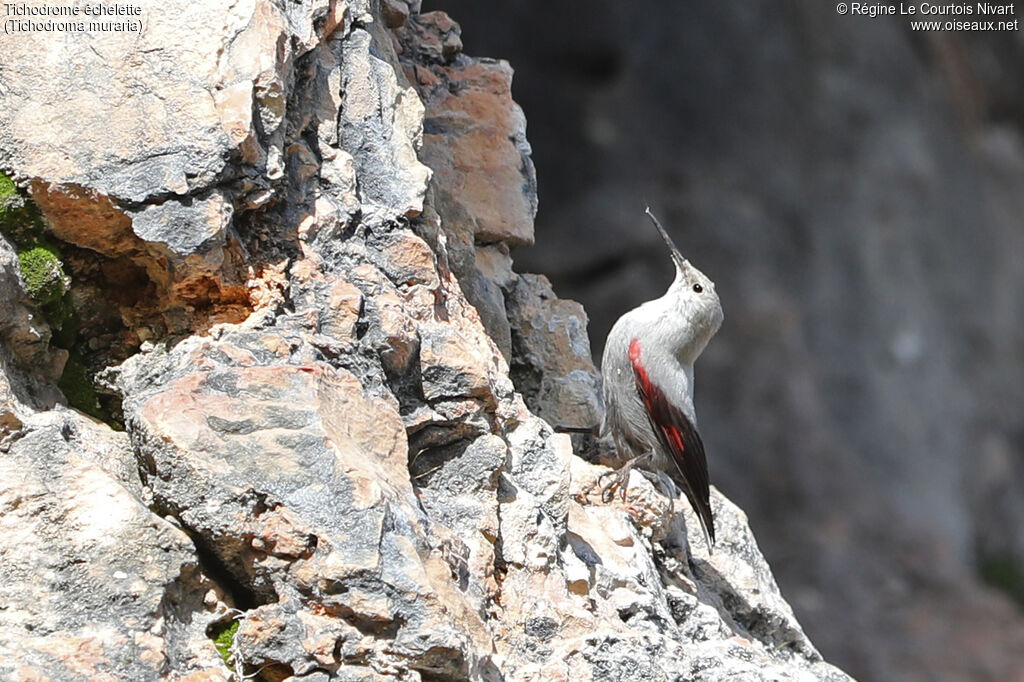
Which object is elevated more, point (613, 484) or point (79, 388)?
point (79, 388)

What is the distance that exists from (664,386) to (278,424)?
218cm

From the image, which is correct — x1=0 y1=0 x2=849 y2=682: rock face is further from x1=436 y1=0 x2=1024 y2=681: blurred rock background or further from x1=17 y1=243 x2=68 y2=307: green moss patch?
x1=436 y1=0 x2=1024 y2=681: blurred rock background

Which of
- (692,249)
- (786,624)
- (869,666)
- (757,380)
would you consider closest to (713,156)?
(692,249)

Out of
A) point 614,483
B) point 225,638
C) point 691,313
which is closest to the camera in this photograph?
point 225,638

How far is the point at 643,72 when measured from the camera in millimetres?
10750

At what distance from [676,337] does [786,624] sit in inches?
44.5

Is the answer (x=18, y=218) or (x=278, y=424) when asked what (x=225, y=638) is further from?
(x=18, y=218)

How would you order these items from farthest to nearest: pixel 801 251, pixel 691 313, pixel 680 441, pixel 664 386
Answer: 1. pixel 801 251
2. pixel 691 313
3. pixel 664 386
4. pixel 680 441

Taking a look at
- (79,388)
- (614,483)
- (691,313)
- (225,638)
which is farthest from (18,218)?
(691,313)

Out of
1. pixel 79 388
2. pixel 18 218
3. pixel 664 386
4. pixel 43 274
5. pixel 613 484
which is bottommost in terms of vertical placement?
pixel 613 484

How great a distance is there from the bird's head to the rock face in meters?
0.92

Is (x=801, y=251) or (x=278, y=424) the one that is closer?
(x=278, y=424)

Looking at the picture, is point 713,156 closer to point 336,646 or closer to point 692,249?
point 692,249

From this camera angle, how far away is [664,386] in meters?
4.57
